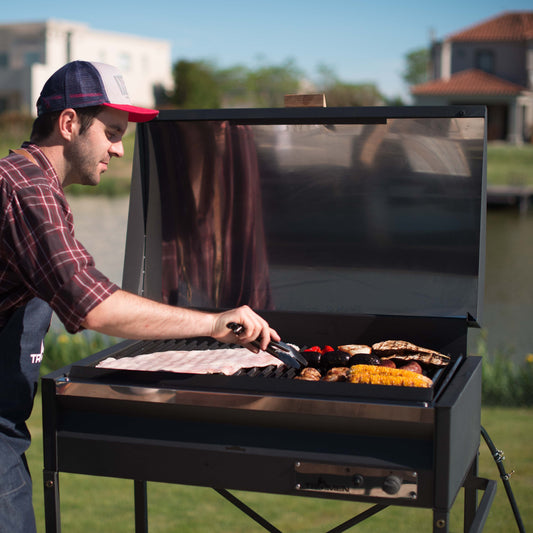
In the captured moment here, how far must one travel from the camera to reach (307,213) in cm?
292

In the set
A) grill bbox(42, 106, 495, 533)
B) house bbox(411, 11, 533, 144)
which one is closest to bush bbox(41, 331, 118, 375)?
grill bbox(42, 106, 495, 533)

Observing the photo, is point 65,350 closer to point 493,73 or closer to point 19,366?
point 19,366

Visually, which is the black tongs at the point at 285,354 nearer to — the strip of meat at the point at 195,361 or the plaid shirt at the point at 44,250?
the strip of meat at the point at 195,361

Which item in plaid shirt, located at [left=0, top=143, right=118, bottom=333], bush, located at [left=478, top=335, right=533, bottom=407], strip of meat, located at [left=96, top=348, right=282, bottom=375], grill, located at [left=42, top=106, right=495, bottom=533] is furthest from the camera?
bush, located at [left=478, top=335, right=533, bottom=407]

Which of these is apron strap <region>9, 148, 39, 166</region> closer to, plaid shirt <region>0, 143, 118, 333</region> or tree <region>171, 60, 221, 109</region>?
plaid shirt <region>0, 143, 118, 333</region>

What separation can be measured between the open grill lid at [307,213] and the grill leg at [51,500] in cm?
92

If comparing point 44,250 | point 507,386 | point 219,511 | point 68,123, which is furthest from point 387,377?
point 507,386

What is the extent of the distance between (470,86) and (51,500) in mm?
43830

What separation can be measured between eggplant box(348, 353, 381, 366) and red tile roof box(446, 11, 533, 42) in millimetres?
46386

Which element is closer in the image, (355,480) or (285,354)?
(355,480)

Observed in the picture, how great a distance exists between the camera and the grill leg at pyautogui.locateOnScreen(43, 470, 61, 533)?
211cm

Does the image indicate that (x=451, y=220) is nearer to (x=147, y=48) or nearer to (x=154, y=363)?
(x=154, y=363)

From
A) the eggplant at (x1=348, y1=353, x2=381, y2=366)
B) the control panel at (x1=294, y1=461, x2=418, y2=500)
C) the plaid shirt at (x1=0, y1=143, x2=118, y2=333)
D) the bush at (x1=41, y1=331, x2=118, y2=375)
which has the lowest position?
the bush at (x1=41, y1=331, x2=118, y2=375)

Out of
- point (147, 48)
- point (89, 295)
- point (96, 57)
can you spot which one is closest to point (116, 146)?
point (89, 295)
